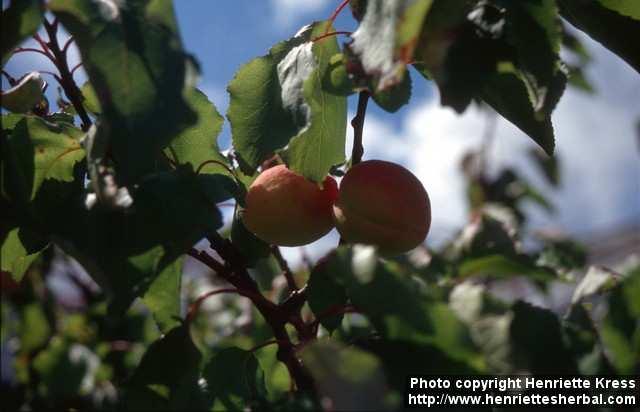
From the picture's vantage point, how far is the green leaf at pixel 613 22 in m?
0.77

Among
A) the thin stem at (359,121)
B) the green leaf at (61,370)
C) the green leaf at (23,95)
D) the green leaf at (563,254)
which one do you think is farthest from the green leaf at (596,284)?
the green leaf at (61,370)

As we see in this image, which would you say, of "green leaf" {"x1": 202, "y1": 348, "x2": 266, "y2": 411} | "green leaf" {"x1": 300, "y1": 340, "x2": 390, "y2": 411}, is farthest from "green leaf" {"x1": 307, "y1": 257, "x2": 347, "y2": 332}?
"green leaf" {"x1": 300, "y1": 340, "x2": 390, "y2": 411}

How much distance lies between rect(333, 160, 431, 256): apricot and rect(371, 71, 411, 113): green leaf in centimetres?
12

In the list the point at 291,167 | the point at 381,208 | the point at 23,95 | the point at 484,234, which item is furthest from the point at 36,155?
the point at 484,234

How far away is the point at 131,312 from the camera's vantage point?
2.02m

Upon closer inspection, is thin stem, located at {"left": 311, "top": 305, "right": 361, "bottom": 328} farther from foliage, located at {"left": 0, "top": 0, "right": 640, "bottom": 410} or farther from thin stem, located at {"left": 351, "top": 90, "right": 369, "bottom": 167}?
thin stem, located at {"left": 351, "top": 90, "right": 369, "bottom": 167}

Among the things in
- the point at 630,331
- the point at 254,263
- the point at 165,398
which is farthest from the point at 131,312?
the point at 630,331

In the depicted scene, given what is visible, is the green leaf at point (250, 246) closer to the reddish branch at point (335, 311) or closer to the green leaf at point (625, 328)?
the reddish branch at point (335, 311)

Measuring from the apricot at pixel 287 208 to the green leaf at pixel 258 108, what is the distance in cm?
4

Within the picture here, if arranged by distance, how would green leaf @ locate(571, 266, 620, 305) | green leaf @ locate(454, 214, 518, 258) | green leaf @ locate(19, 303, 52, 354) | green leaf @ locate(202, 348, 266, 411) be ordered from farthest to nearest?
green leaf @ locate(19, 303, 52, 354)
green leaf @ locate(454, 214, 518, 258)
green leaf @ locate(571, 266, 620, 305)
green leaf @ locate(202, 348, 266, 411)

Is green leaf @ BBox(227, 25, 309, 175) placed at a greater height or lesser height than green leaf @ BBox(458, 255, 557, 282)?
greater

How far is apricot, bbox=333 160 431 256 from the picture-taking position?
84 cm

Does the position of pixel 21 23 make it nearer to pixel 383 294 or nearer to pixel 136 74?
pixel 136 74

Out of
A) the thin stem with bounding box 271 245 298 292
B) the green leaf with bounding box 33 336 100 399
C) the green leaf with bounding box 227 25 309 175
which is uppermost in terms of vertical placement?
the green leaf with bounding box 227 25 309 175
